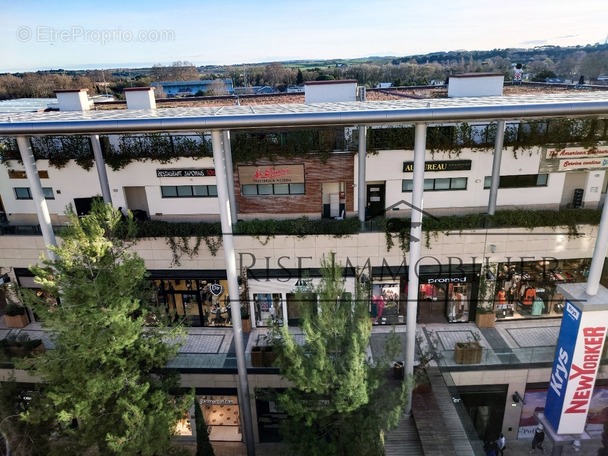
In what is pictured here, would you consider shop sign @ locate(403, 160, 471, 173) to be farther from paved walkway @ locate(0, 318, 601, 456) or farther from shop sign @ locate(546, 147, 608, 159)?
paved walkway @ locate(0, 318, 601, 456)

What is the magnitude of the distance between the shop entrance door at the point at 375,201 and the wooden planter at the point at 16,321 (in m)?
16.4

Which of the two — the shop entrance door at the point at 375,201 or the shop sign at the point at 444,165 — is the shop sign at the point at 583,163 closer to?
the shop sign at the point at 444,165

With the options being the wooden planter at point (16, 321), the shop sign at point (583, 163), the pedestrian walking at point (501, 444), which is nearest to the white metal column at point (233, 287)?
the pedestrian walking at point (501, 444)

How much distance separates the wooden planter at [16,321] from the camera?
1905cm

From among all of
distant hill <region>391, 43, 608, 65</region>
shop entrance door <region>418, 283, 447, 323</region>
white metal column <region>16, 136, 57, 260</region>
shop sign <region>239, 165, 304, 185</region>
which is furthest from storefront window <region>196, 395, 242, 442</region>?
distant hill <region>391, 43, 608, 65</region>

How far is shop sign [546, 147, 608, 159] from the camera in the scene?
58.5 feet

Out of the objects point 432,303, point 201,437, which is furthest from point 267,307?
point 432,303

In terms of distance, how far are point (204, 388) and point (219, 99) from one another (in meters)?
19.2

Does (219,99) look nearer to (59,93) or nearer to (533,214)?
(59,93)

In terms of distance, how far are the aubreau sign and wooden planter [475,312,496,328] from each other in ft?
15.5

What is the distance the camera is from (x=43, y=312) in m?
9.85

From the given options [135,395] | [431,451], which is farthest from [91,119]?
[431,451]

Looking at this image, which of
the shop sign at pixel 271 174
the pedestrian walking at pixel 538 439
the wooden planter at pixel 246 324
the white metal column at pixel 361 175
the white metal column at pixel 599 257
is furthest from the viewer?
the wooden planter at pixel 246 324

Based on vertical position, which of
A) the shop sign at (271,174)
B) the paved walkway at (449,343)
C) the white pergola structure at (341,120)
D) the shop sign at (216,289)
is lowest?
the paved walkway at (449,343)
